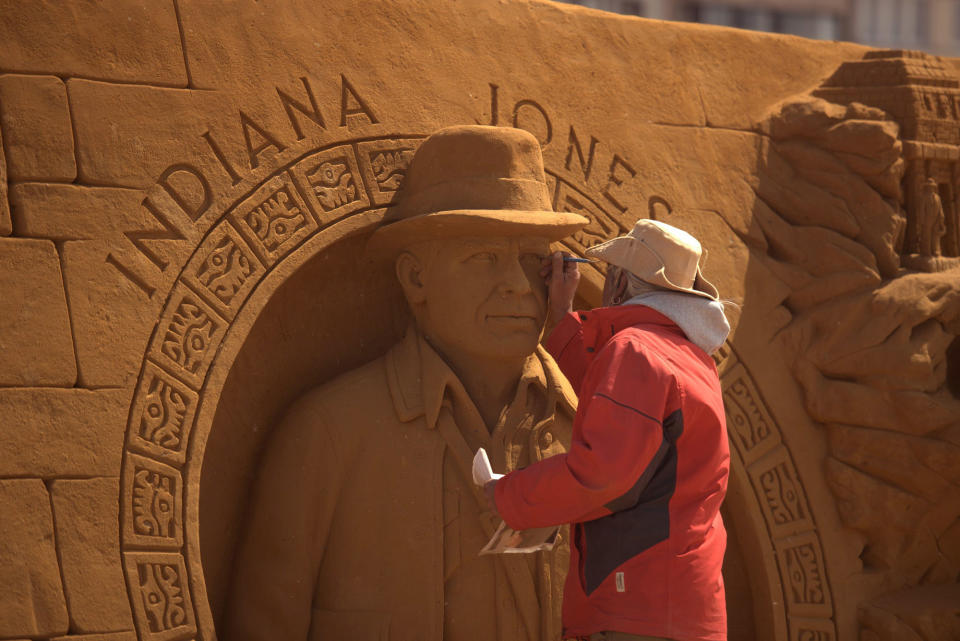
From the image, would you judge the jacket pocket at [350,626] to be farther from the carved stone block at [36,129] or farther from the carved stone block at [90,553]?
the carved stone block at [36,129]

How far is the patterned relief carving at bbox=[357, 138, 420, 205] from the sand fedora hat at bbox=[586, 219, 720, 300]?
1.07m

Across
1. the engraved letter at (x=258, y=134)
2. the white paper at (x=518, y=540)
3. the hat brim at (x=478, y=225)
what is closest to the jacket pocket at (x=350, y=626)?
the white paper at (x=518, y=540)

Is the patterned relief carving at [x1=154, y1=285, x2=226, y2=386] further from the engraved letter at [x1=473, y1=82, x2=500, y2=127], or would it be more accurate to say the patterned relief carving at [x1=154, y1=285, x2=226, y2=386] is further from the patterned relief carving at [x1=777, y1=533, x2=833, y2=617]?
the patterned relief carving at [x1=777, y1=533, x2=833, y2=617]

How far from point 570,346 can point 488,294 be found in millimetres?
335

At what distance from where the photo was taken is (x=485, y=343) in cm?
482

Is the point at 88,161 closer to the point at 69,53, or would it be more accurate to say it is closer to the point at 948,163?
the point at 69,53

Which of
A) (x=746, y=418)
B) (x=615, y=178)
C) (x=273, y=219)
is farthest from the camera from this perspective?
(x=746, y=418)

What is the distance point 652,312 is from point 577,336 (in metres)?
0.59

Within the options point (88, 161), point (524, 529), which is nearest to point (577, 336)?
point (524, 529)

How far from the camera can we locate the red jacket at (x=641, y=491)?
3854 mm

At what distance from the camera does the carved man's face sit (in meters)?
4.81

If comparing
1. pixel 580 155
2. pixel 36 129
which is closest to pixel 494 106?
pixel 580 155

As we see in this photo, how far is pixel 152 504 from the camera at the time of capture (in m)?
4.44

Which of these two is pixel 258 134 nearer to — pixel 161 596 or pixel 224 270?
pixel 224 270
